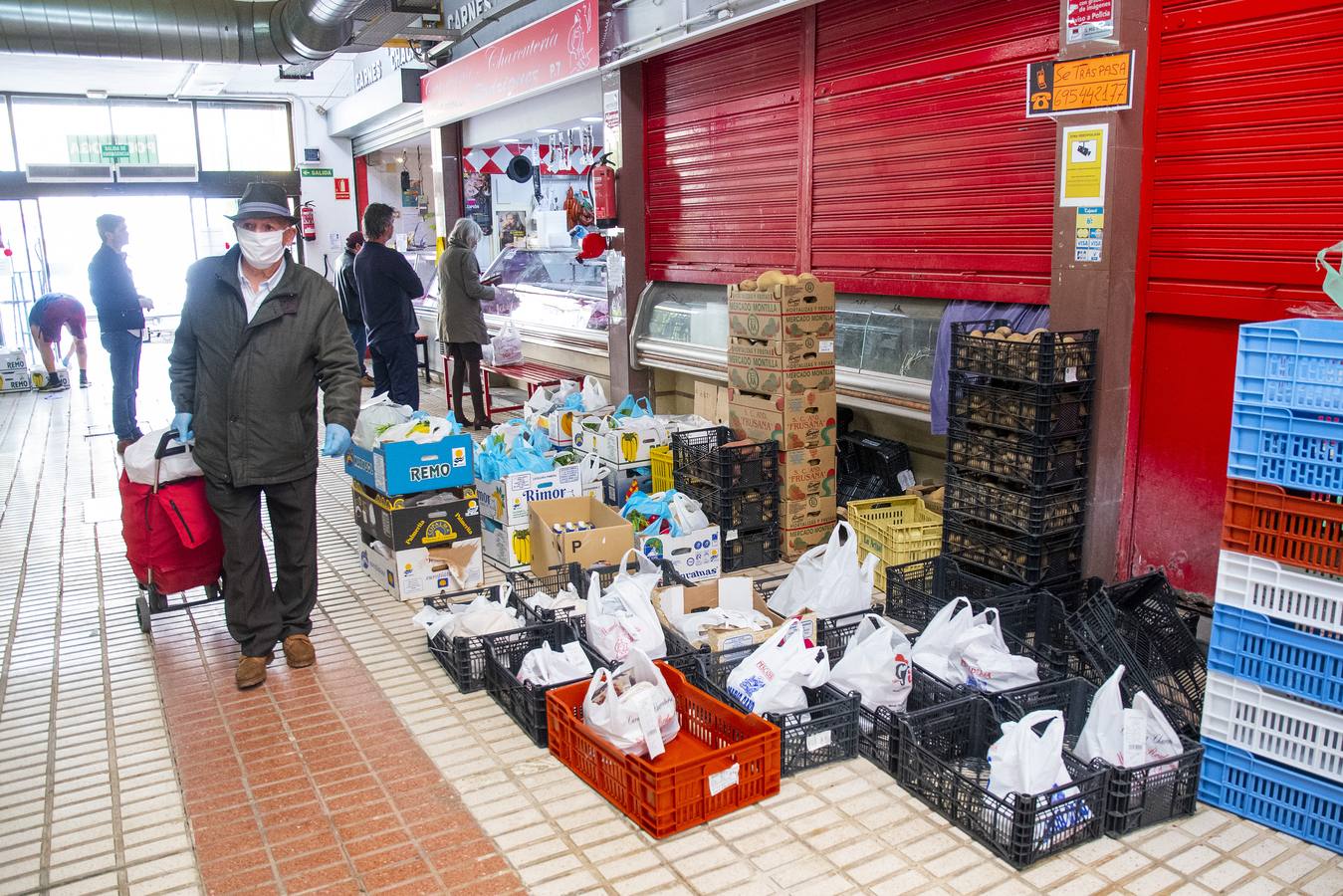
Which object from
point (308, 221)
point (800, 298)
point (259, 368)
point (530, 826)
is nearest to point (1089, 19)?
point (800, 298)

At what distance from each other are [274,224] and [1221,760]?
3887 mm

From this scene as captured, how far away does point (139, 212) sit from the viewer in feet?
58.4

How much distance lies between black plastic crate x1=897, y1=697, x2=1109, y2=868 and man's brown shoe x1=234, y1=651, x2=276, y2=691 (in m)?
2.60

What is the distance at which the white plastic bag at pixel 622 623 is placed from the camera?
384 cm

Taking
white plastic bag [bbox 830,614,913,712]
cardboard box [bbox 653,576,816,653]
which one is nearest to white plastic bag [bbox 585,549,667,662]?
cardboard box [bbox 653,576,816,653]

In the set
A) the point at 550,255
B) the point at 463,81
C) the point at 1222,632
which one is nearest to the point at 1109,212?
the point at 1222,632

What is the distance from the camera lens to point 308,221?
56.5 feet

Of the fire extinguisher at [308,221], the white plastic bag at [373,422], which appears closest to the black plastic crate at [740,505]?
the white plastic bag at [373,422]

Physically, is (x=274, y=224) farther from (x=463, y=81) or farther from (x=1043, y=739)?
(x=463, y=81)

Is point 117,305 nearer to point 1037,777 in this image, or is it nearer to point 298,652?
point 298,652

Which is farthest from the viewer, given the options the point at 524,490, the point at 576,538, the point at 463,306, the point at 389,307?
the point at 463,306

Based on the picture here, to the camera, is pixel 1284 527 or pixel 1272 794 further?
pixel 1272 794

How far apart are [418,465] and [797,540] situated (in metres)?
2.10

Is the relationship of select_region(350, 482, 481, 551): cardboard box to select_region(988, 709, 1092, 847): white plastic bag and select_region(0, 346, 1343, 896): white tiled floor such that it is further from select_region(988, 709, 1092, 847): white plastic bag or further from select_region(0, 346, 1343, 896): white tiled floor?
select_region(988, 709, 1092, 847): white plastic bag
